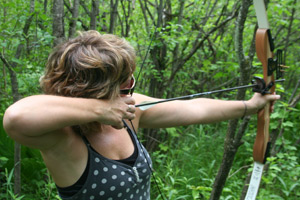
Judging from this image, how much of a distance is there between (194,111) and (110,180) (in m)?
0.55

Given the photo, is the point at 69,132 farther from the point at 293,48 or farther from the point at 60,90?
the point at 293,48

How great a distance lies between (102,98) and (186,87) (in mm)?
2791

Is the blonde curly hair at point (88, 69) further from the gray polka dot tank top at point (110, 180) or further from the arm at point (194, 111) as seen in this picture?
the arm at point (194, 111)

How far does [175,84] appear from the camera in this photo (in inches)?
141

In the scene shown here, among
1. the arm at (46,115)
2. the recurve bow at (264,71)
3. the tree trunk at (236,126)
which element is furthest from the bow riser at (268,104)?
the arm at (46,115)

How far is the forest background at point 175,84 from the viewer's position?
2.09 m

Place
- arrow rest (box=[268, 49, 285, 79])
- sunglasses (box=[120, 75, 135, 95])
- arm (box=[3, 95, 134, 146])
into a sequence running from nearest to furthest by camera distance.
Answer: arm (box=[3, 95, 134, 146])
sunglasses (box=[120, 75, 135, 95])
arrow rest (box=[268, 49, 285, 79])

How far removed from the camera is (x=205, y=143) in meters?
3.29

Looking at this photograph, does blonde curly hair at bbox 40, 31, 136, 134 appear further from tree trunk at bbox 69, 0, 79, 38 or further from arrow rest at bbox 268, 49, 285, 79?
tree trunk at bbox 69, 0, 79, 38

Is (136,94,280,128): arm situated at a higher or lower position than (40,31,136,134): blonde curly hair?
lower

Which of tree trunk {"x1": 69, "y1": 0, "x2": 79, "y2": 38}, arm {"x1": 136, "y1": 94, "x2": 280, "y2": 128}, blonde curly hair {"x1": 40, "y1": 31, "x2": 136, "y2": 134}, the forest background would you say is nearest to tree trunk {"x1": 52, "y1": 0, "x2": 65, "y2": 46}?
the forest background

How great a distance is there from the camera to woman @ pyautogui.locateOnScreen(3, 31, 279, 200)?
0.87 meters

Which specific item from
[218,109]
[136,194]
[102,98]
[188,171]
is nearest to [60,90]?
[102,98]

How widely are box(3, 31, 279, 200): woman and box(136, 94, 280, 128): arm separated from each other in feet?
0.87
